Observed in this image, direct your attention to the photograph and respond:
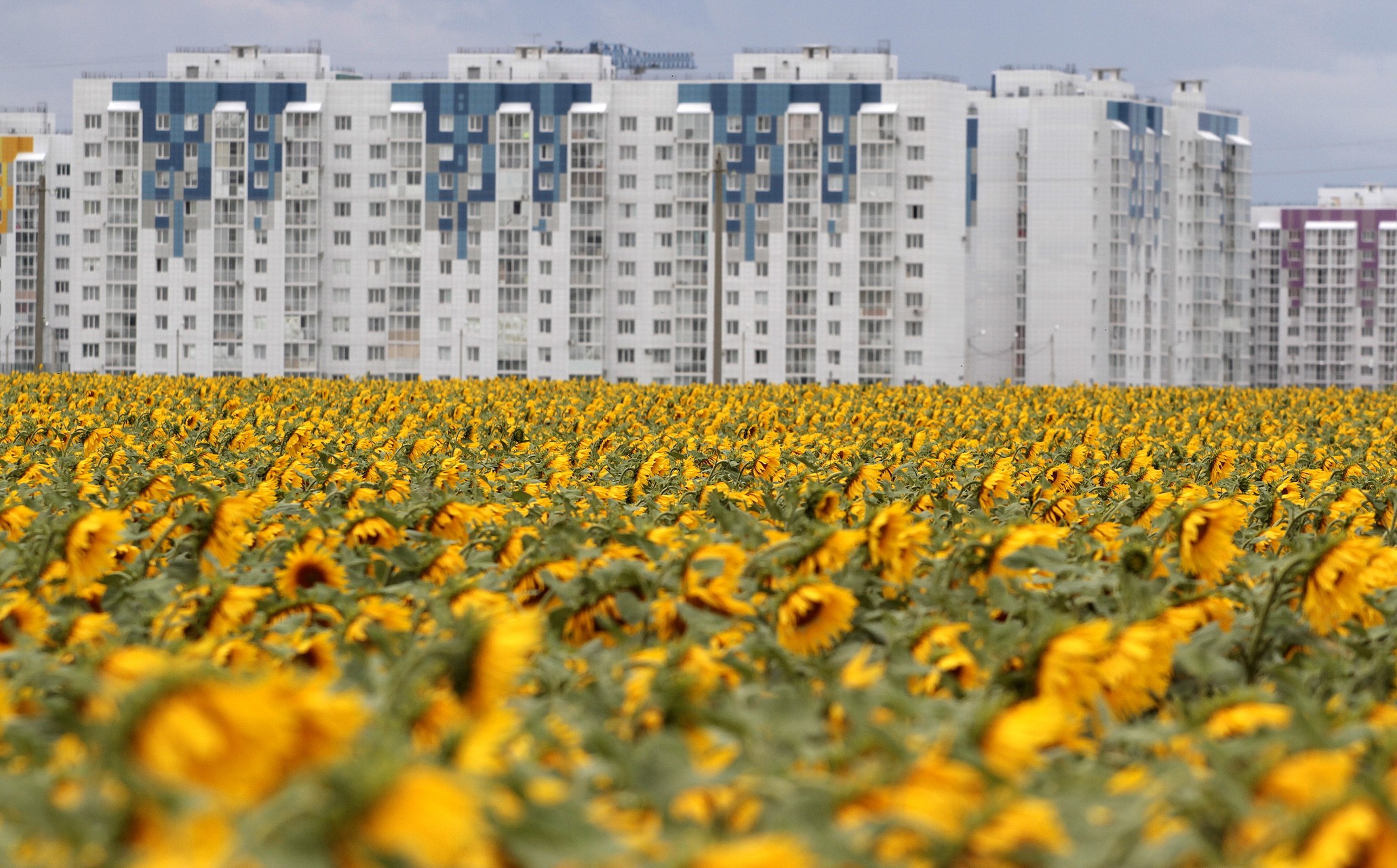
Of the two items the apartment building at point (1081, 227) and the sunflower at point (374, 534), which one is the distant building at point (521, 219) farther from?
the sunflower at point (374, 534)

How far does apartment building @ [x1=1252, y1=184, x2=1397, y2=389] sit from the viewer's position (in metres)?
172

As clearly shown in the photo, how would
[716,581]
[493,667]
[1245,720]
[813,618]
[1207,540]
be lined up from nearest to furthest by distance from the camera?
1. [493,667]
2. [1245,720]
3. [813,618]
4. [716,581]
5. [1207,540]

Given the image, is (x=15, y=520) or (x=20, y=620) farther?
(x=15, y=520)

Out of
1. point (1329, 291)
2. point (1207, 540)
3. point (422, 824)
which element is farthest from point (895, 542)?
point (1329, 291)

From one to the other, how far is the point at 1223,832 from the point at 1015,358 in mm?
118048

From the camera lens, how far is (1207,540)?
4.02 m

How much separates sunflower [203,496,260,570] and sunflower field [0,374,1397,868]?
1 cm

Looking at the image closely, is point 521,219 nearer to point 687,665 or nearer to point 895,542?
point 895,542

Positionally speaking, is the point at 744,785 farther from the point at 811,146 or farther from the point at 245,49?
the point at 245,49

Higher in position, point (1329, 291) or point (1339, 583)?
point (1329, 291)

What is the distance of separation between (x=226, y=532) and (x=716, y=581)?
1.49 meters

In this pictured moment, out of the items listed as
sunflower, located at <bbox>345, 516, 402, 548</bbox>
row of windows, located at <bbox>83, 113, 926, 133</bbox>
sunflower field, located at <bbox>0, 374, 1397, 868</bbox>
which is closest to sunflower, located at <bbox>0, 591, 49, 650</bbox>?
sunflower field, located at <bbox>0, 374, 1397, 868</bbox>

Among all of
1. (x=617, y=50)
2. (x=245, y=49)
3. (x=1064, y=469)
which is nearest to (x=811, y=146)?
(x=617, y=50)

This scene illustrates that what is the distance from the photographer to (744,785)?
6.77 feet
